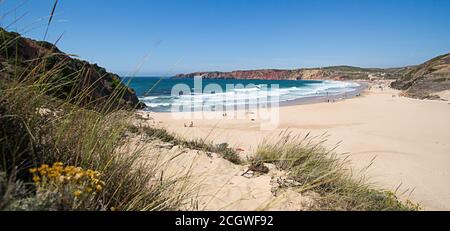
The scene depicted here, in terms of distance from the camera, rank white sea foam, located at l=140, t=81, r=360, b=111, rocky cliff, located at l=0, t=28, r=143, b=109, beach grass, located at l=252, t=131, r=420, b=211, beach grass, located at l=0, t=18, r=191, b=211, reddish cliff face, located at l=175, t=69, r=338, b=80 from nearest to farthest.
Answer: beach grass, located at l=0, t=18, r=191, b=211, rocky cliff, located at l=0, t=28, r=143, b=109, beach grass, located at l=252, t=131, r=420, b=211, white sea foam, located at l=140, t=81, r=360, b=111, reddish cliff face, located at l=175, t=69, r=338, b=80

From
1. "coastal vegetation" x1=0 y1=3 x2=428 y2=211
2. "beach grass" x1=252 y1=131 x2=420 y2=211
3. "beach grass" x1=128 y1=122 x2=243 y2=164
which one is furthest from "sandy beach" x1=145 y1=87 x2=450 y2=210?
"coastal vegetation" x1=0 y1=3 x2=428 y2=211

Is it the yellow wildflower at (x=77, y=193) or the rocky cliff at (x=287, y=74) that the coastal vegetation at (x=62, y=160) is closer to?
the yellow wildflower at (x=77, y=193)

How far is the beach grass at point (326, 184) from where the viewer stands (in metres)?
2.83

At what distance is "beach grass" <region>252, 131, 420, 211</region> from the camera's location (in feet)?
9.27

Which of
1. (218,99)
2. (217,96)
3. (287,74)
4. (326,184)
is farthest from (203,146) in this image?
(287,74)

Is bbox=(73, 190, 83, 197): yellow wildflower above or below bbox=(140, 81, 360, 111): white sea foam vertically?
above

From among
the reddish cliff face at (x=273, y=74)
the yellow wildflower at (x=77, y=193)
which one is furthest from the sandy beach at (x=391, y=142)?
the reddish cliff face at (x=273, y=74)

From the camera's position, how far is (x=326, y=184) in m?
3.29

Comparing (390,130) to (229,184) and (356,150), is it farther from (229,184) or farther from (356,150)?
(229,184)

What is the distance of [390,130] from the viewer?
37.3ft

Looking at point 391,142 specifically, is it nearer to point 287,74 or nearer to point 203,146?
point 203,146

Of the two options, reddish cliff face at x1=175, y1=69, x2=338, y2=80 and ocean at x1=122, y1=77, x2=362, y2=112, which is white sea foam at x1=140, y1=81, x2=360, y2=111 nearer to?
ocean at x1=122, y1=77, x2=362, y2=112
